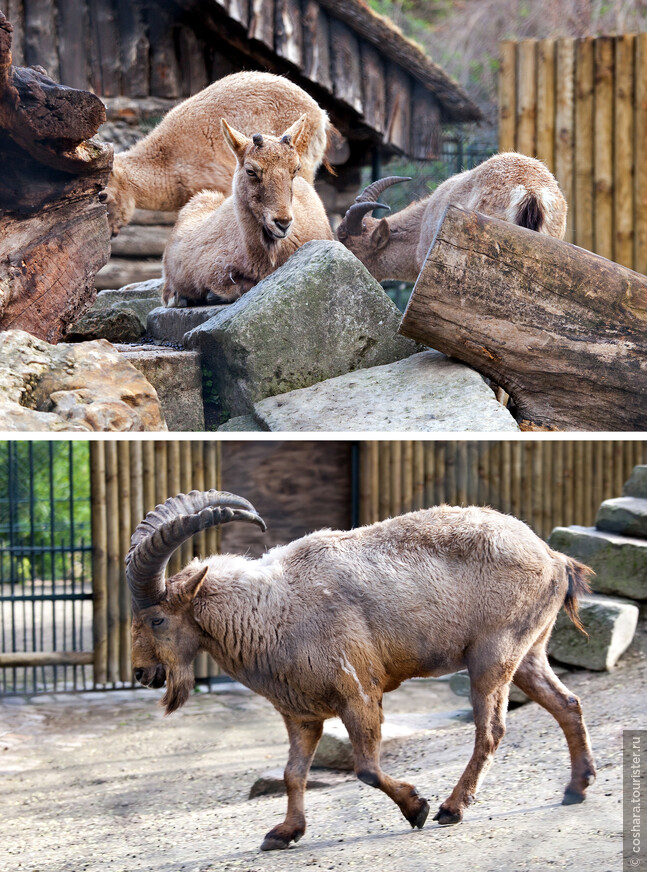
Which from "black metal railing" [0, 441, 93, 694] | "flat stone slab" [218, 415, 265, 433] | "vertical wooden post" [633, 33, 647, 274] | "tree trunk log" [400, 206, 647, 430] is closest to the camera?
"flat stone slab" [218, 415, 265, 433]

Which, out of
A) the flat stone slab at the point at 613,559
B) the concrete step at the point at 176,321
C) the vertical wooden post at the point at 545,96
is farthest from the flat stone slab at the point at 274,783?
the vertical wooden post at the point at 545,96

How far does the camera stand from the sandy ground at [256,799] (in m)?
3.79

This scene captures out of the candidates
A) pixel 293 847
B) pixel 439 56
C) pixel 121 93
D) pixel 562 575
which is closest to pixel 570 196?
pixel 562 575

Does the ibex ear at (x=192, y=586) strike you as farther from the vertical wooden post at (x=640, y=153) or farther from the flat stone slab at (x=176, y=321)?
the vertical wooden post at (x=640, y=153)

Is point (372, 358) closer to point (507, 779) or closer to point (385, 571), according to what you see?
point (385, 571)

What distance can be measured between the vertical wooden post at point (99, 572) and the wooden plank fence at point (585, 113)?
16.6 ft

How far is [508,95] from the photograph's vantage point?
6.51 m

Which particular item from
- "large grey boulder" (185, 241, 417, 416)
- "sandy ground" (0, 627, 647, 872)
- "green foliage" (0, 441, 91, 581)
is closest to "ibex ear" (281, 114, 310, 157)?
"large grey boulder" (185, 241, 417, 416)

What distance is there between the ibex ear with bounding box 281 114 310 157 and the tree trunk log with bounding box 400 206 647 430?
851 millimetres

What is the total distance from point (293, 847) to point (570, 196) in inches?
168

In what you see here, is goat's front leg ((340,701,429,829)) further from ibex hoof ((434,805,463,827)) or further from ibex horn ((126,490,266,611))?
ibex horn ((126,490,266,611))

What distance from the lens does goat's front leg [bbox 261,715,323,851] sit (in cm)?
405

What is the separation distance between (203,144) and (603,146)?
2981mm

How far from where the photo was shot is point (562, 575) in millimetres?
4109
